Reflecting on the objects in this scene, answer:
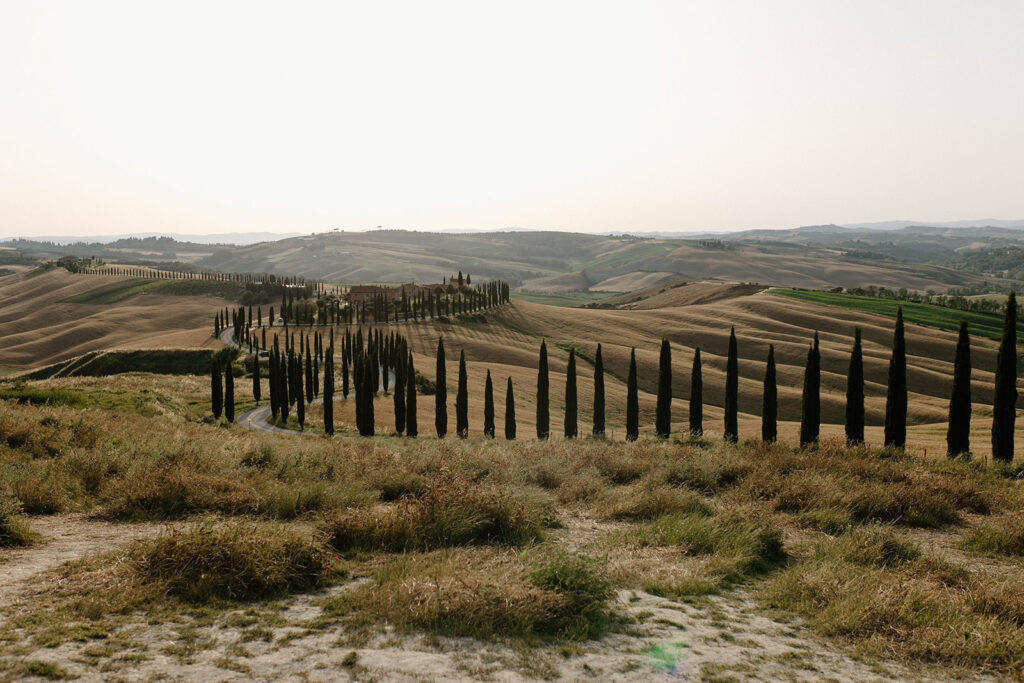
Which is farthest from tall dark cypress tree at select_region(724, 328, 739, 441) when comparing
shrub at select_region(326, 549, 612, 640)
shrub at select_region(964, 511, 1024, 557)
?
shrub at select_region(326, 549, 612, 640)

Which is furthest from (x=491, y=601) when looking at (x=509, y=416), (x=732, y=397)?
(x=509, y=416)

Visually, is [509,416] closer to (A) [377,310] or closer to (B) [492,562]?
(B) [492,562]

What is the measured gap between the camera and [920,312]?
465ft

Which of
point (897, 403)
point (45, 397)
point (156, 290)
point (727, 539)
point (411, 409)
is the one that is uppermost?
point (156, 290)

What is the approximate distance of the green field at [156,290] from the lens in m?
186

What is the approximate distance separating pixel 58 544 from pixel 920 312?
16598 cm

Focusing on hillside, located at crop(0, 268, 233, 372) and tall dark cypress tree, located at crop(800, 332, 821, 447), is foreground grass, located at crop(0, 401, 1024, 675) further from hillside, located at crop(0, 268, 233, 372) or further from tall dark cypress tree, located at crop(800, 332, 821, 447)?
hillside, located at crop(0, 268, 233, 372)

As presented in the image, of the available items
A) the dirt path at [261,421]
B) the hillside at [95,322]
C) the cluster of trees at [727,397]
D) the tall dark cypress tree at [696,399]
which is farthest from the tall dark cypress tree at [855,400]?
the hillside at [95,322]

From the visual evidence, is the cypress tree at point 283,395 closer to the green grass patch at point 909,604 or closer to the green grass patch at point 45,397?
the green grass patch at point 45,397

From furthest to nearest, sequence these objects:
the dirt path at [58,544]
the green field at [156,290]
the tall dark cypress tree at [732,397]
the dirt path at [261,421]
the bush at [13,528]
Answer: the green field at [156,290] → the dirt path at [261,421] → the tall dark cypress tree at [732,397] → the bush at [13,528] → the dirt path at [58,544]

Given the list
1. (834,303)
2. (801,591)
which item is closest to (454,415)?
(801,591)

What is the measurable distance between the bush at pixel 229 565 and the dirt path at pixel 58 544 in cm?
152

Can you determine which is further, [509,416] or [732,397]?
[509,416]

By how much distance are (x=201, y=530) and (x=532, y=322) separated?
120499mm
